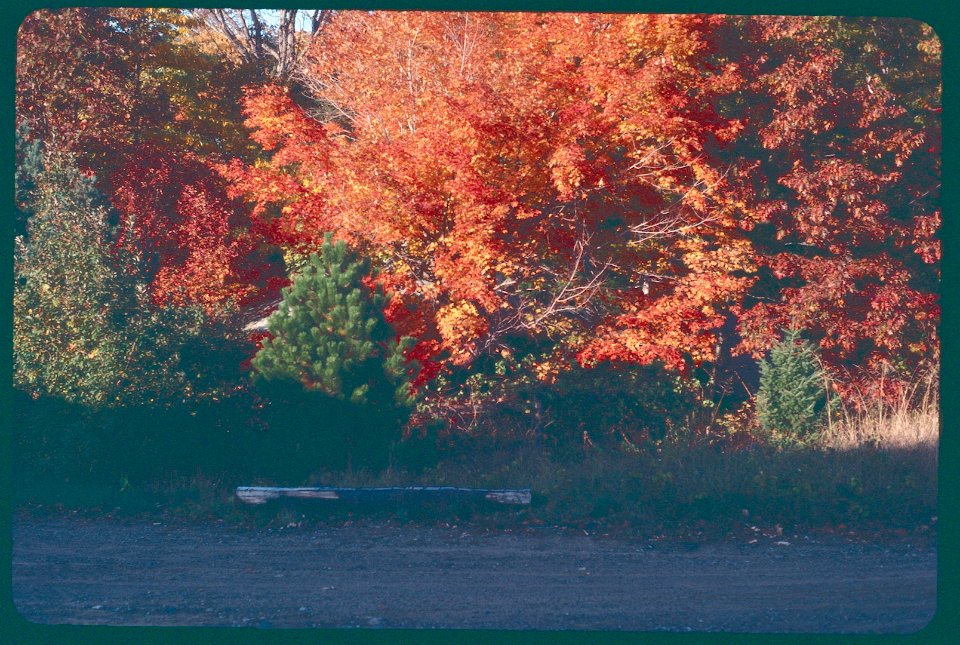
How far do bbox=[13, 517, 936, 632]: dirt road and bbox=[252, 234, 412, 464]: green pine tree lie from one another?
1595mm

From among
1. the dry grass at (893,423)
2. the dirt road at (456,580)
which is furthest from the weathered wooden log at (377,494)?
the dry grass at (893,423)

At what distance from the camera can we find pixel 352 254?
30.3 ft

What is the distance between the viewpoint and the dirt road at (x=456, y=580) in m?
5.42

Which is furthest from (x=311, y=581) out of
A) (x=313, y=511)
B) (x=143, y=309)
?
(x=143, y=309)

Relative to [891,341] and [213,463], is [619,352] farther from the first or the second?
[213,463]

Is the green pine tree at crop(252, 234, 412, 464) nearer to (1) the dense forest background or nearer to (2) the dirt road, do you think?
(1) the dense forest background

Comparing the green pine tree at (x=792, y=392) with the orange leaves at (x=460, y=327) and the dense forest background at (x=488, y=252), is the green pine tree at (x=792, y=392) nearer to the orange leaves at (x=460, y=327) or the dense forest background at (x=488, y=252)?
the dense forest background at (x=488, y=252)

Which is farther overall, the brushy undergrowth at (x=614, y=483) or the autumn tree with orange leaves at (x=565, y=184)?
the autumn tree with orange leaves at (x=565, y=184)

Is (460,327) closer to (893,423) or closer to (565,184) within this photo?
(565,184)

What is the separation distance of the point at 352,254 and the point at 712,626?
562 cm

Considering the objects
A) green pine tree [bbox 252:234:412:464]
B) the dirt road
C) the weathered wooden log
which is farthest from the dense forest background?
the dirt road

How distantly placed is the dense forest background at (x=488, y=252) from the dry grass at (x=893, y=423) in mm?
50

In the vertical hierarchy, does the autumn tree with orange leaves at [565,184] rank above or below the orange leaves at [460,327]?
above

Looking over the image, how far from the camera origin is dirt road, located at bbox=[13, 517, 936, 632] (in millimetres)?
5418
